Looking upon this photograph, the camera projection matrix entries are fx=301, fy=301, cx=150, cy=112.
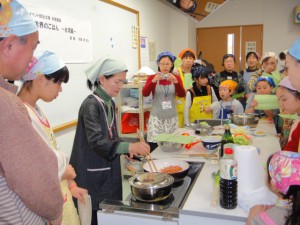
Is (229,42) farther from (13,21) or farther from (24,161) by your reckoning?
(24,161)

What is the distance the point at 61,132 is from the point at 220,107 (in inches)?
63.8

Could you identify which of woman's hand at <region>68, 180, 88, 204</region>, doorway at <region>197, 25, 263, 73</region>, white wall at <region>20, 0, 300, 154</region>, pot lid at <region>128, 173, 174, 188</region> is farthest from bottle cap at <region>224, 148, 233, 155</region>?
doorway at <region>197, 25, 263, 73</region>

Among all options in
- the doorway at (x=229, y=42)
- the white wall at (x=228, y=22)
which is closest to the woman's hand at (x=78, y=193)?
the white wall at (x=228, y=22)

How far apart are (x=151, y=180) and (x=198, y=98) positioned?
2060 millimetres

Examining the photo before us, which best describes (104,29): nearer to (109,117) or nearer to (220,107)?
(220,107)

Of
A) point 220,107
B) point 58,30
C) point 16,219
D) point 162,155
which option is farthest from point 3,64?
point 220,107

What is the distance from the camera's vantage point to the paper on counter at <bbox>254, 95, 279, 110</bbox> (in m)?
2.88

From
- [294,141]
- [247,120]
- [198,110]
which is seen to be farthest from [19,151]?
[198,110]

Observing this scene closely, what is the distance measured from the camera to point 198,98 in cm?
332

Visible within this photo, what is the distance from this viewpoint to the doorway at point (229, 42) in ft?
20.4

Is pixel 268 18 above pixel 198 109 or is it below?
above

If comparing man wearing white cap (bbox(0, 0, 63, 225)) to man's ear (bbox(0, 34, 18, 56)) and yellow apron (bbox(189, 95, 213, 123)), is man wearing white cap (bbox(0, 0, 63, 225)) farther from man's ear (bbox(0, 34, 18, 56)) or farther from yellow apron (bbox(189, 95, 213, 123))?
yellow apron (bbox(189, 95, 213, 123))

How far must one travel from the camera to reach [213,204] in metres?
1.26

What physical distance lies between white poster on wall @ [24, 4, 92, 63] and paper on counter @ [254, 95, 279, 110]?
172cm
